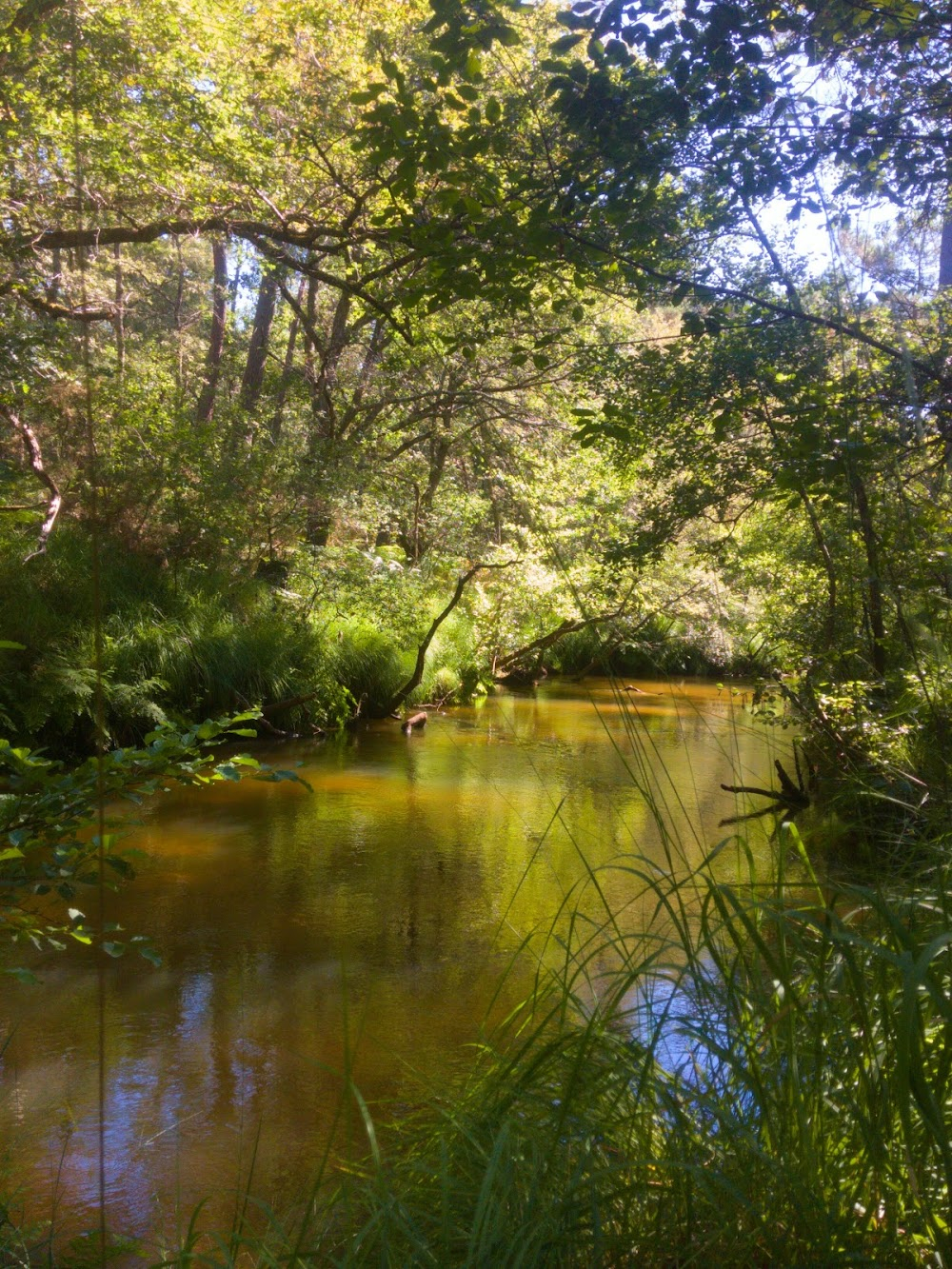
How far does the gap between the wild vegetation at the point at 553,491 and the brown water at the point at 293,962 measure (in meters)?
0.40

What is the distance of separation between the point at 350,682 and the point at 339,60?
5749mm

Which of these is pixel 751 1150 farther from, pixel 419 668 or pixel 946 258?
pixel 419 668

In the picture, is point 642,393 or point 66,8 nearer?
point 642,393

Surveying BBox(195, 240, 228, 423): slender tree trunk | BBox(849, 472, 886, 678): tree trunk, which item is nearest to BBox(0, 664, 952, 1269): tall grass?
BBox(849, 472, 886, 678): tree trunk

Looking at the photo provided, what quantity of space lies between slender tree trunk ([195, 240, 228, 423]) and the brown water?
470 cm

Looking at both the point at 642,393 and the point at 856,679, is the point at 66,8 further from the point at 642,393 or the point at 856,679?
the point at 856,679

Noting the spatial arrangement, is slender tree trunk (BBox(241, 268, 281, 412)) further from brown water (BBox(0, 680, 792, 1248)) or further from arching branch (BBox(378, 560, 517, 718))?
brown water (BBox(0, 680, 792, 1248))

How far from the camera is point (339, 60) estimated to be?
7883 mm

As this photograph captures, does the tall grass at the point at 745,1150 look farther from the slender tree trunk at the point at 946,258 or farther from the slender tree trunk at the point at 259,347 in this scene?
the slender tree trunk at the point at 259,347

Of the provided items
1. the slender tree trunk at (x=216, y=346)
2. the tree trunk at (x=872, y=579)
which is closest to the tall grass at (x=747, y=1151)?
the tree trunk at (x=872, y=579)

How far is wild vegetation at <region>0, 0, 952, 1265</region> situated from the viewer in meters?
1.61

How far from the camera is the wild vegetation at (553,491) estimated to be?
1607mm

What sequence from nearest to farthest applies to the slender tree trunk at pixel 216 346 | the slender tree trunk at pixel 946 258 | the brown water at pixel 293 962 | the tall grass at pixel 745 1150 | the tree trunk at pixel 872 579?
the tall grass at pixel 745 1150 → the brown water at pixel 293 962 → the tree trunk at pixel 872 579 → the slender tree trunk at pixel 946 258 → the slender tree trunk at pixel 216 346

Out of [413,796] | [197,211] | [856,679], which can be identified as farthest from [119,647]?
[856,679]
